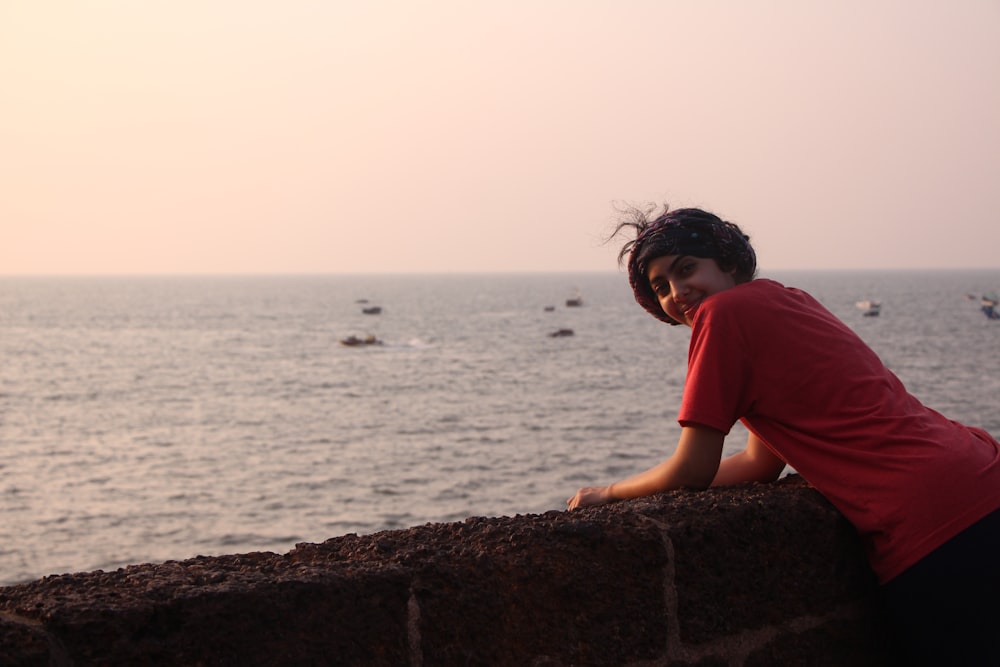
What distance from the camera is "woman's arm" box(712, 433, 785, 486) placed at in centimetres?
287

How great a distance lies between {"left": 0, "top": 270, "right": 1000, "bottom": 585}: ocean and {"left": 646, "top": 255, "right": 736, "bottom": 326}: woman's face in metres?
17.9

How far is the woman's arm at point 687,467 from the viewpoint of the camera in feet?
8.31

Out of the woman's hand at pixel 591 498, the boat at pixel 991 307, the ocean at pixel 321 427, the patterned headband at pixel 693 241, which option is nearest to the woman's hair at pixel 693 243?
the patterned headband at pixel 693 241

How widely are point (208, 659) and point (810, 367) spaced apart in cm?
149

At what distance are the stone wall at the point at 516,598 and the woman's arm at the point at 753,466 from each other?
0.23 metres

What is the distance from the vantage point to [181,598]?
5.69 ft

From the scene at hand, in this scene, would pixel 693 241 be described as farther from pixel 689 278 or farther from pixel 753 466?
pixel 753 466

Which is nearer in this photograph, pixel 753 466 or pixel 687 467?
pixel 687 467

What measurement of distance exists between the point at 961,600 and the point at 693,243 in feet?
3.56

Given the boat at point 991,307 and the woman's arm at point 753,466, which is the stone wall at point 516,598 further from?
the boat at point 991,307

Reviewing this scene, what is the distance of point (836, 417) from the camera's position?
7.88 ft

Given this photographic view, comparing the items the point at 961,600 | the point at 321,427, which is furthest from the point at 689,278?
the point at 321,427

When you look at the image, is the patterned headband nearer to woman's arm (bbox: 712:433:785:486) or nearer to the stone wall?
woman's arm (bbox: 712:433:785:486)

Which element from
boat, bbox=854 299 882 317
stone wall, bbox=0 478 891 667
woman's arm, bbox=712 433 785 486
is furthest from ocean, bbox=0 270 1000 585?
stone wall, bbox=0 478 891 667
